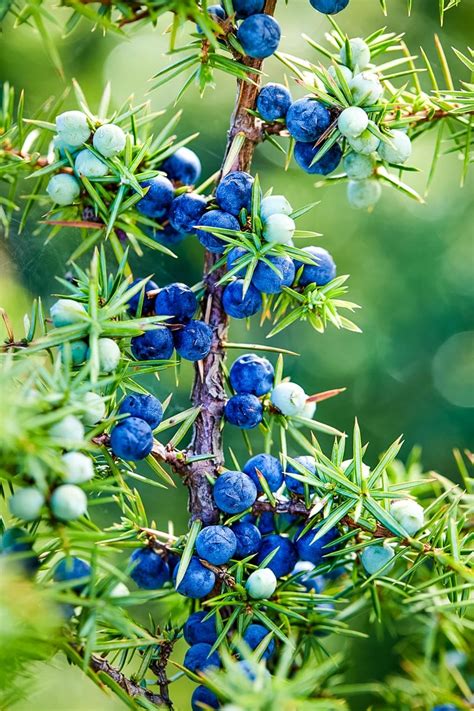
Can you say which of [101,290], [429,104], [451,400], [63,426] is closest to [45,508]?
Answer: [63,426]

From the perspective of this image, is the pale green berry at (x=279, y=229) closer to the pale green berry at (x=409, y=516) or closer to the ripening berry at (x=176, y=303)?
the ripening berry at (x=176, y=303)

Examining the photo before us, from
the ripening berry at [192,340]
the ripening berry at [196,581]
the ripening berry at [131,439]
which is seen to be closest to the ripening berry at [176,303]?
the ripening berry at [192,340]

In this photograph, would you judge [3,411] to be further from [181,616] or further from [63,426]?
[181,616]

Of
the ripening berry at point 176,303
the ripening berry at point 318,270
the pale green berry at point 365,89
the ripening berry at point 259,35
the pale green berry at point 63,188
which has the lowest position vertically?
the ripening berry at point 176,303

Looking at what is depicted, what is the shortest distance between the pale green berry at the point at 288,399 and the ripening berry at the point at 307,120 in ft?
0.75

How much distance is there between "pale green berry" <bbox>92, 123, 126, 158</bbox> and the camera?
0.60m

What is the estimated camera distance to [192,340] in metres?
0.61

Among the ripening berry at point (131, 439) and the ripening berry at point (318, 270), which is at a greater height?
the ripening berry at point (318, 270)

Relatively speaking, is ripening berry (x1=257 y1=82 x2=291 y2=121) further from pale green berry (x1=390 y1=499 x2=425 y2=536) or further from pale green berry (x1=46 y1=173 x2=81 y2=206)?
pale green berry (x1=390 y1=499 x2=425 y2=536)

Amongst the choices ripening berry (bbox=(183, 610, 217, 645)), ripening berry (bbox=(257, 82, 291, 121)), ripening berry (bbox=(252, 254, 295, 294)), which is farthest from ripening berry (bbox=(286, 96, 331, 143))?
ripening berry (bbox=(183, 610, 217, 645))

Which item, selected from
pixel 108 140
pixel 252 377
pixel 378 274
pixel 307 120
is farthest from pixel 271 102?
pixel 378 274

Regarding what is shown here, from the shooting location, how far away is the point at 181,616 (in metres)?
0.74

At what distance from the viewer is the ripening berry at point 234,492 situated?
60 centimetres

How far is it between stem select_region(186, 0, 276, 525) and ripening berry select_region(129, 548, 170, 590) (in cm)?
5
